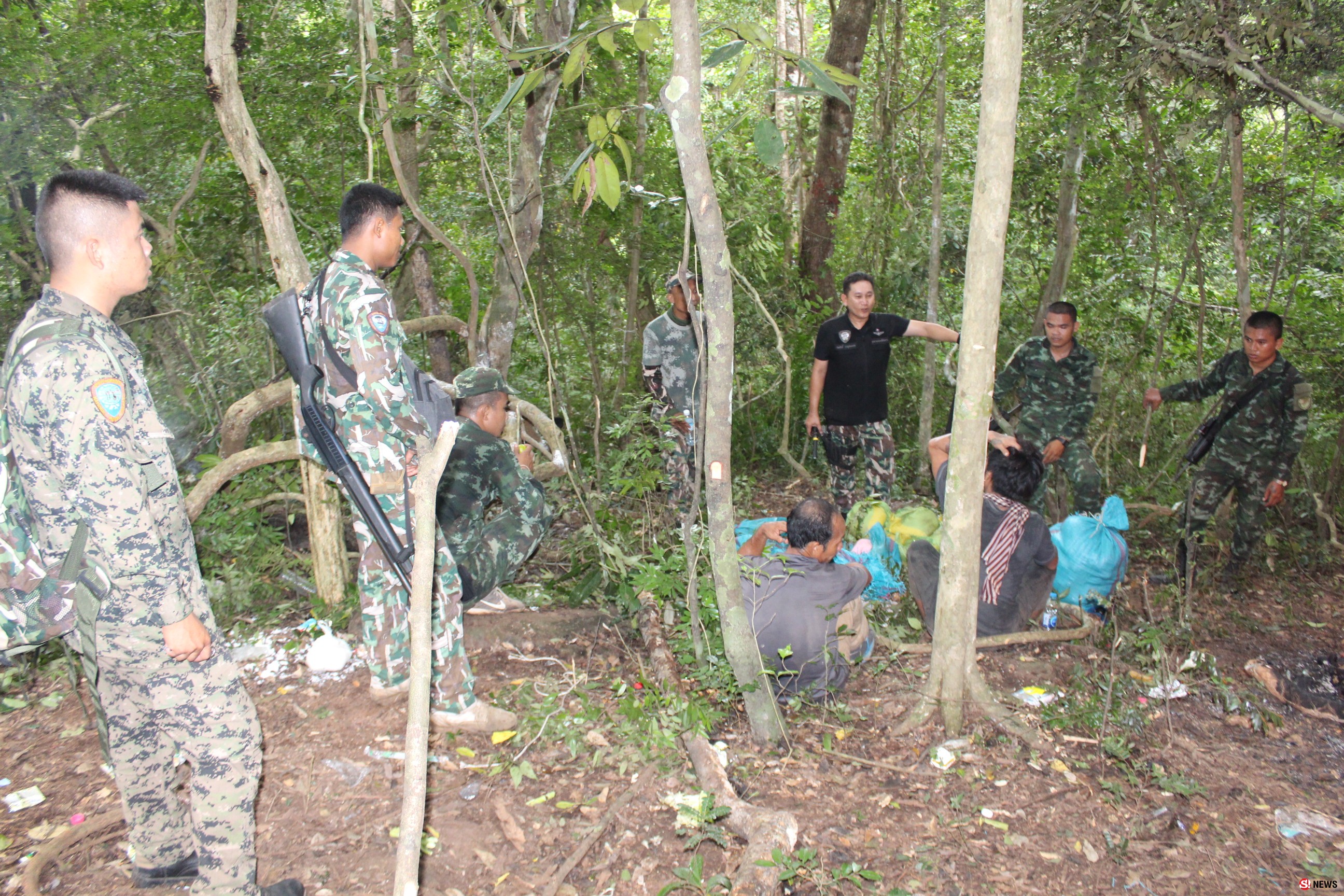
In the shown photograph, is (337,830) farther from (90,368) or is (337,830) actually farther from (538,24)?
(538,24)

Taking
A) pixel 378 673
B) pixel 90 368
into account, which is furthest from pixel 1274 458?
pixel 90 368

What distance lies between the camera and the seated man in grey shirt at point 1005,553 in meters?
3.99

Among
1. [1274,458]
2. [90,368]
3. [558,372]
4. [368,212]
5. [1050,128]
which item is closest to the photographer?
[90,368]

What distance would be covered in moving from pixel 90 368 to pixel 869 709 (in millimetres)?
3080

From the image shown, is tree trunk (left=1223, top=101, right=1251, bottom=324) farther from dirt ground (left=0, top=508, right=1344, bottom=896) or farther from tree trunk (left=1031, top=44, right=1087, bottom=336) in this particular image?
dirt ground (left=0, top=508, right=1344, bottom=896)

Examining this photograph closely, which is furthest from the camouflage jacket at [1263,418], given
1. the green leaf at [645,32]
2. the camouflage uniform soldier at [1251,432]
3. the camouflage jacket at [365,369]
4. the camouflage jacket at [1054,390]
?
the camouflage jacket at [365,369]

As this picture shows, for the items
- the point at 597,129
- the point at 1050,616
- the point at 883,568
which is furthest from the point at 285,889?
the point at 1050,616

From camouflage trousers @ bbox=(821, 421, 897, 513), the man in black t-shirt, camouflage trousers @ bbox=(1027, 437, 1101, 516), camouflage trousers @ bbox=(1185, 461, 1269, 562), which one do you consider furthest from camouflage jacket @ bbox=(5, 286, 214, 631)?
camouflage trousers @ bbox=(1185, 461, 1269, 562)

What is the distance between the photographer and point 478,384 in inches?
161

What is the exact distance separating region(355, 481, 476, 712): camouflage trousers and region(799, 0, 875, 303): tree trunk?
18.7 feet

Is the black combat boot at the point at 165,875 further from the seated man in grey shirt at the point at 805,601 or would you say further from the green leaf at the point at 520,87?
the green leaf at the point at 520,87

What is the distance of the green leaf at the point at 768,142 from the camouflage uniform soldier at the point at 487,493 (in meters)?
2.13

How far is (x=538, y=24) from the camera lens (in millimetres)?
5699

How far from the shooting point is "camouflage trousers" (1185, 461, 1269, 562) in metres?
5.33
